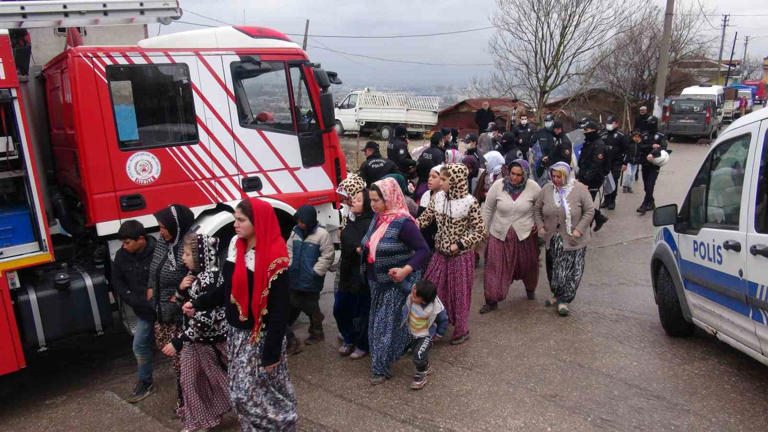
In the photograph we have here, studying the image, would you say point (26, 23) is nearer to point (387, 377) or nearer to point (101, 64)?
point (101, 64)

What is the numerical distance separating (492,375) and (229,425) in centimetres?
200

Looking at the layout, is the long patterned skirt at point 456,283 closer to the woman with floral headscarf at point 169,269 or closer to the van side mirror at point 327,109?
the van side mirror at point 327,109

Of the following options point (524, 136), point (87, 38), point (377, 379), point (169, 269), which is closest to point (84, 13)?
point (87, 38)

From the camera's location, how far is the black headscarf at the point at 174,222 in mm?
3666

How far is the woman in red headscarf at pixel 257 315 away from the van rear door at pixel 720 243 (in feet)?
9.71

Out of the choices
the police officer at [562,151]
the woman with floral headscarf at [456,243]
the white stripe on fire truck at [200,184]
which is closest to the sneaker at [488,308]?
the woman with floral headscarf at [456,243]

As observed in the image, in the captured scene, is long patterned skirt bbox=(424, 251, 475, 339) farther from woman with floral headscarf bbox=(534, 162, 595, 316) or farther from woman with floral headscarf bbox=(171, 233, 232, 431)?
woman with floral headscarf bbox=(171, 233, 232, 431)

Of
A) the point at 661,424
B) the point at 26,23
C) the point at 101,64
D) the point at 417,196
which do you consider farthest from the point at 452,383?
the point at 26,23

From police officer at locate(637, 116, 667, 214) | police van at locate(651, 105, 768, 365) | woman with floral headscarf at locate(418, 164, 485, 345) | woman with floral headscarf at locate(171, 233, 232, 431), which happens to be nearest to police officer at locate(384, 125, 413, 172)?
woman with floral headscarf at locate(418, 164, 485, 345)

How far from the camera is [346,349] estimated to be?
16.1 ft

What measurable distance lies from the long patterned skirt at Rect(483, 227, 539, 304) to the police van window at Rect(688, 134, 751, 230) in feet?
5.18

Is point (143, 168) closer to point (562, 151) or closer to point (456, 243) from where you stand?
point (456, 243)

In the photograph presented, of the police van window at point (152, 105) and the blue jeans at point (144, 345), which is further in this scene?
the police van window at point (152, 105)

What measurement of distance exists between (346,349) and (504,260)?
184cm
